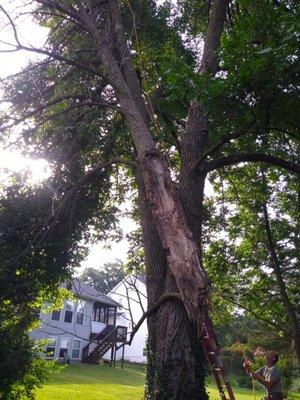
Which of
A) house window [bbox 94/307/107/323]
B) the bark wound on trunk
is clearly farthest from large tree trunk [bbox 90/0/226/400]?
house window [bbox 94/307/107/323]

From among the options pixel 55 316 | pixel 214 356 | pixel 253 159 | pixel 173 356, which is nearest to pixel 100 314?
pixel 55 316

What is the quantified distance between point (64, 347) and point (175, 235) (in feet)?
95.3

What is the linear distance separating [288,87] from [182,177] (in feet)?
7.12

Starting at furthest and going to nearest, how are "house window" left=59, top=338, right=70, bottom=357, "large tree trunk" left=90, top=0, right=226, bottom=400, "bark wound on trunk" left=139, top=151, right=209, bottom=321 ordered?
"house window" left=59, top=338, right=70, bottom=357, "large tree trunk" left=90, top=0, right=226, bottom=400, "bark wound on trunk" left=139, top=151, right=209, bottom=321

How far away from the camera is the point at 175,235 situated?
5.50 m

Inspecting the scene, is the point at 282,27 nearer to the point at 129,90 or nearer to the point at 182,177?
the point at 182,177

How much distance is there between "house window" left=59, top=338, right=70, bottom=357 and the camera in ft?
103

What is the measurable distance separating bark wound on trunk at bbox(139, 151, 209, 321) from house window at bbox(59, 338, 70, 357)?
2827 centimetres

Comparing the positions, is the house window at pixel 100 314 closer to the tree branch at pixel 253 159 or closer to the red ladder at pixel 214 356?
the tree branch at pixel 253 159

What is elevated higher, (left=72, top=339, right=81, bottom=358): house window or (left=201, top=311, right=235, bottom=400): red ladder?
(left=72, top=339, right=81, bottom=358): house window

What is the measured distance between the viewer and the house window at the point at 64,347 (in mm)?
31422

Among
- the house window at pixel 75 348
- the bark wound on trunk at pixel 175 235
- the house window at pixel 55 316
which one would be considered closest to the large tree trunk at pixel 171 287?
the bark wound on trunk at pixel 175 235

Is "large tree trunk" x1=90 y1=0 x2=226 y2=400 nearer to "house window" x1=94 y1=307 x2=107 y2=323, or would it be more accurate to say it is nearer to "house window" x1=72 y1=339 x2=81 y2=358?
"house window" x1=72 y1=339 x2=81 y2=358

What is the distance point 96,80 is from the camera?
946cm
